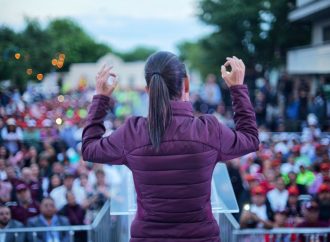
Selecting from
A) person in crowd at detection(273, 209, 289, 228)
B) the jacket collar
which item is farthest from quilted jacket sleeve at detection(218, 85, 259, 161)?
person in crowd at detection(273, 209, 289, 228)

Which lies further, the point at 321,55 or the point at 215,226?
the point at 321,55

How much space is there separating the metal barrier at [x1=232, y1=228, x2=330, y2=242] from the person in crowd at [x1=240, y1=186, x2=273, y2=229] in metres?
0.90

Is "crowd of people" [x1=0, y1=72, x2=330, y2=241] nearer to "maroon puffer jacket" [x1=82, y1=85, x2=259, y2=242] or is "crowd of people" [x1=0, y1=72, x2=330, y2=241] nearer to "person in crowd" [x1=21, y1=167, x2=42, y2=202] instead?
"person in crowd" [x1=21, y1=167, x2=42, y2=202]

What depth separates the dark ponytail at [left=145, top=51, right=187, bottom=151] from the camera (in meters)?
2.03

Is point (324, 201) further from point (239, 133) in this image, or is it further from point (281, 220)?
point (239, 133)

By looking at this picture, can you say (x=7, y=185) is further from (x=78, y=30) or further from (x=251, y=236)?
Result: (x=78, y=30)

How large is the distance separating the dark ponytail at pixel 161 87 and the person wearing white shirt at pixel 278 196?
546cm

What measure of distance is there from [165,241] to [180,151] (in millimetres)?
377

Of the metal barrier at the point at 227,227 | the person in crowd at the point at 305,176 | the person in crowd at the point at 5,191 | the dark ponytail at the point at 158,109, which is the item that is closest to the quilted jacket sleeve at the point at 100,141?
the dark ponytail at the point at 158,109

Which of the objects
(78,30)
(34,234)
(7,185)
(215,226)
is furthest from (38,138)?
(78,30)

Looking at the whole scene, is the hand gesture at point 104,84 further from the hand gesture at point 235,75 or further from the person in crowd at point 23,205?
the person in crowd at point 23,205

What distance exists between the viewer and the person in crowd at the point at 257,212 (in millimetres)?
6199

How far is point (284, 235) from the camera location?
5.28 m

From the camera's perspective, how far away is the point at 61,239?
527 cm
